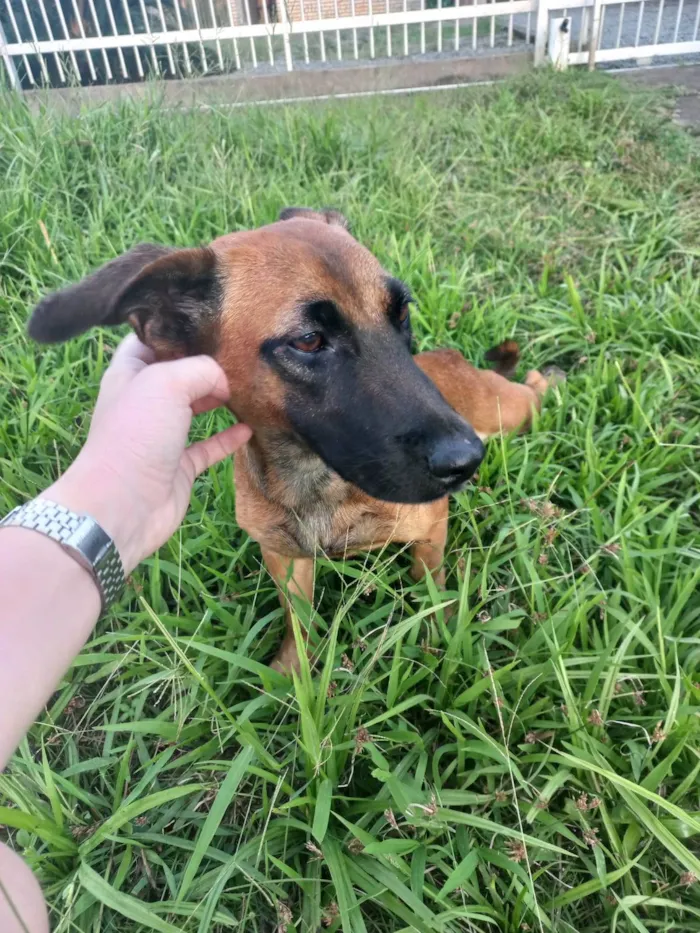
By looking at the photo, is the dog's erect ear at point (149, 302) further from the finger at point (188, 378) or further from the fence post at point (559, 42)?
the fence post at point (559, 42)

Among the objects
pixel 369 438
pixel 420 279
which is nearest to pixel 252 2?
pixel 420 279

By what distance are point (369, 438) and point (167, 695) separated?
1.18 m

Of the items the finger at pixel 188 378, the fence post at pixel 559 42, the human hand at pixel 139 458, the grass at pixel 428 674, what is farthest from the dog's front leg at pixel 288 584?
the fence post at pixel 559 42

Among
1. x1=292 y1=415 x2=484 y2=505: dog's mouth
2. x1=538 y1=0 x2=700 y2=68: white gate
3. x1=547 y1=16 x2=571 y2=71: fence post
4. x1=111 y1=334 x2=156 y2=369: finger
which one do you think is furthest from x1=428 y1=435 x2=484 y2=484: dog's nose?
x1=538 y1=0 x2=700 y2=68: white gate

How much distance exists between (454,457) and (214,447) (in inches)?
31.9

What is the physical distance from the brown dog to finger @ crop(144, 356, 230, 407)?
0.12m

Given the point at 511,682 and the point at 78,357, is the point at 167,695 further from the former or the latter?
the point at 78,357

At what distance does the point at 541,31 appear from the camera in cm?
669

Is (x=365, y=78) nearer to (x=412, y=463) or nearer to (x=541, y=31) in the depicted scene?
(x=541, y=31)

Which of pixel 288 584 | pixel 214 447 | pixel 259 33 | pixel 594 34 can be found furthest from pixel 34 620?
pixel 594 34

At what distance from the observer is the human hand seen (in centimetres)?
146

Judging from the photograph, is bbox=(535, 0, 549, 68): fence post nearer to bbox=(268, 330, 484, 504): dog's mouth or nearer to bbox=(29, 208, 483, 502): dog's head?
bbox=(29, 208, 483, 502): dog's head

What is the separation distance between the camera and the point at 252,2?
7.07 metres

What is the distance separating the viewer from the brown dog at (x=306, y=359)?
1.68 metres
